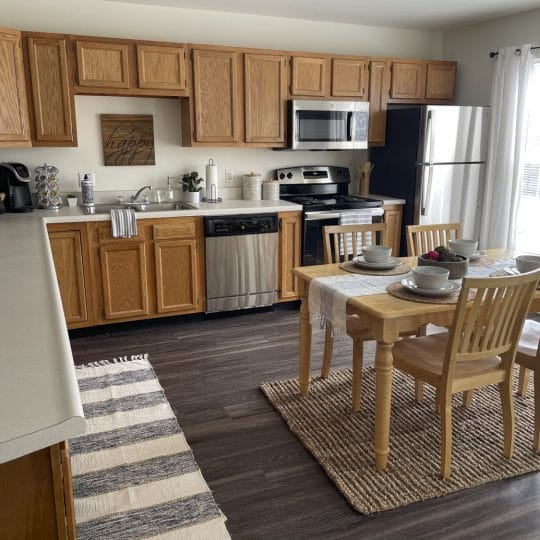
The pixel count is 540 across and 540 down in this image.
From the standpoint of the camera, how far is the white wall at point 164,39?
397cm

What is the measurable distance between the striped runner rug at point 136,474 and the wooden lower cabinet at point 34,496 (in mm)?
1023

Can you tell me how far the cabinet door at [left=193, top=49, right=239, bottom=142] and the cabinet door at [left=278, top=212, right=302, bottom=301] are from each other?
0.83 m

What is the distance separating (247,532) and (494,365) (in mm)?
1285

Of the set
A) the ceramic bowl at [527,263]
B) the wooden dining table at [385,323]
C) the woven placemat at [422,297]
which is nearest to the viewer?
the wooden dining table at [385,323]

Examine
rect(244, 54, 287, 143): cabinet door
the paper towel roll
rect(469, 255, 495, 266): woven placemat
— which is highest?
rect(244, 54, 287, 143): cabinet door

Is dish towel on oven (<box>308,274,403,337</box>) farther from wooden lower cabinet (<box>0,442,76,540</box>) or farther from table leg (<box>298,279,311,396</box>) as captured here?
wooden lower cabinet (<box>0,442,76,540</box>)

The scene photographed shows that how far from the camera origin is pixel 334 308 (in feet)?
A: 7.98

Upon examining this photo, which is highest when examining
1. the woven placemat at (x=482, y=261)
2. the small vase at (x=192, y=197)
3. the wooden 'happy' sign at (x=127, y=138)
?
the wooden 'happy' sign at (x=127, y=138)

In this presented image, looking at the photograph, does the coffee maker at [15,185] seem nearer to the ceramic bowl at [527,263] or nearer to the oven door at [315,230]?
the oven door at [315,230]

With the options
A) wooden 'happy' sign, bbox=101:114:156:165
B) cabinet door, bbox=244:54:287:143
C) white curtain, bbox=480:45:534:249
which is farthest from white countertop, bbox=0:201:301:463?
white curtain, bbox=480:45:534:249

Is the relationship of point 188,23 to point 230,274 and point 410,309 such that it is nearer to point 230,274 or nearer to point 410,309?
point 230,274

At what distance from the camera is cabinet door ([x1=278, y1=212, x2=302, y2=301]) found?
437cm

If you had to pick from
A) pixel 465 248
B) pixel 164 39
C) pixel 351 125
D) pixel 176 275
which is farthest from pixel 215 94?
pixel 465 248

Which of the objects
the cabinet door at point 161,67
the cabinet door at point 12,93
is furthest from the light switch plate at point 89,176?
the cabinet door at point 161,67
